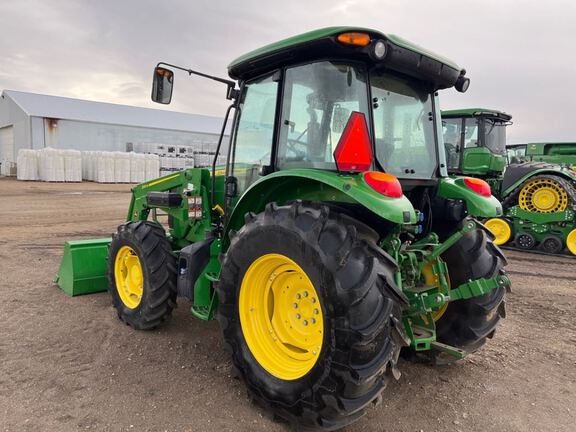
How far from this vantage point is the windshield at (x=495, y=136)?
9852mm

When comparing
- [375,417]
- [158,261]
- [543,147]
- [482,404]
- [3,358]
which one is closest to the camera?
[375,417]

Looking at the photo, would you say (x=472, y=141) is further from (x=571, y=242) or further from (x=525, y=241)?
(x=571, y=242)

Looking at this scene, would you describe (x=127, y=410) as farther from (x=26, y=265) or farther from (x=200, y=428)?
(x=26, y=265)

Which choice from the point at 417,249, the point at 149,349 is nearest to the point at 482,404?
the point at 417,249

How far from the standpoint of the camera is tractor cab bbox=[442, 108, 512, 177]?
9758 mm

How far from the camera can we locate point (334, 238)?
2480mm

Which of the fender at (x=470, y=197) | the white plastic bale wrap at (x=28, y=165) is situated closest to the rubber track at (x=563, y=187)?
the fender at (x=470, y=197)

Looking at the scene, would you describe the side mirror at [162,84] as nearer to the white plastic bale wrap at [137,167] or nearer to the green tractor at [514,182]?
the green tractor at [514,182]

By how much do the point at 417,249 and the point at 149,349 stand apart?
2369 mm

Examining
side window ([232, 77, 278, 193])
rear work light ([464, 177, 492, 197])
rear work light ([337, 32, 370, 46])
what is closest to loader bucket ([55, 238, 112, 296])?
side window ([232, 77, 278, 193])

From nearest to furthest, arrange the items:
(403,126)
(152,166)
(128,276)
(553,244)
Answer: (403,126)
(128,276)
(553,244)
(152,166)

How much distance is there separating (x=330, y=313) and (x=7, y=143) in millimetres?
37896

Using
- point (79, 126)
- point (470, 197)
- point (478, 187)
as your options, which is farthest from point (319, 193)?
point (79, 126)

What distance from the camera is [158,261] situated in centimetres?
403
